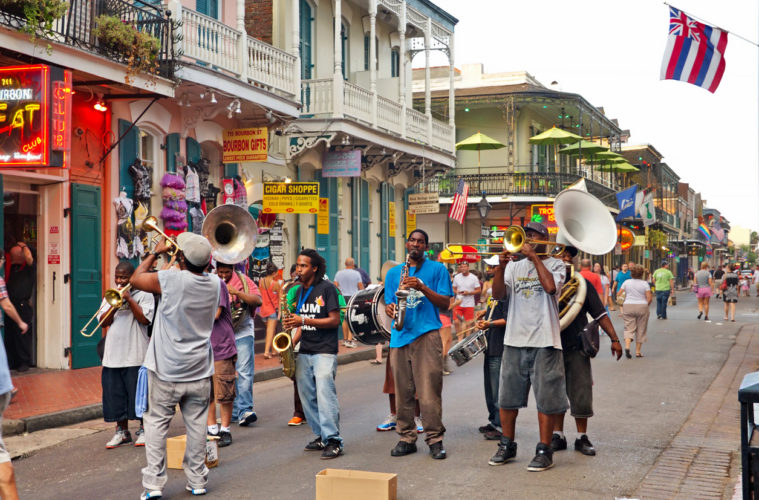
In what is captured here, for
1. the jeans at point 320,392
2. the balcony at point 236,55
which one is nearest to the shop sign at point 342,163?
the balcony at point 236,55

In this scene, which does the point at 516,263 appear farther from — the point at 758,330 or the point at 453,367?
the point at 758,330

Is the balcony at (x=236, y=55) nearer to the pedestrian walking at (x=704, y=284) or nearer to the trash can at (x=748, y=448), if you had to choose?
the trash can at (x=748, y=448)

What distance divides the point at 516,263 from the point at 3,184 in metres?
8.15

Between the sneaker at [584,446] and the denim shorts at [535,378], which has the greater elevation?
the denim shorts at [535,378]

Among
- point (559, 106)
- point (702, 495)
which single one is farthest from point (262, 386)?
point (559, 106)

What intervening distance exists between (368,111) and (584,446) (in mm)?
14109

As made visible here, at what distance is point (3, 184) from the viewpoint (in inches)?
479

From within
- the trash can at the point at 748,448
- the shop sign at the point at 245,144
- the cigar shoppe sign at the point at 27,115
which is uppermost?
the shop sign at the point at 245,144

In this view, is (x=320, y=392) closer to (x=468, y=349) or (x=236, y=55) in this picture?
(x=468, y=349)

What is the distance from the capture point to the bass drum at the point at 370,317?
7.70 m

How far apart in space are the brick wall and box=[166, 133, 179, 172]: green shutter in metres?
4.45

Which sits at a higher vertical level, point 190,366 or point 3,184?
point 3,184

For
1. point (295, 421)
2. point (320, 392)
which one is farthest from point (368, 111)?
point (320, 392)

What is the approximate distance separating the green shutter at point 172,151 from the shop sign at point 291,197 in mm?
2240
